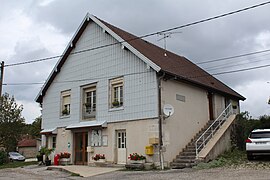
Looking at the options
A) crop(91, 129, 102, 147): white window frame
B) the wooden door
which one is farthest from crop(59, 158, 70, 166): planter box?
the wooden door

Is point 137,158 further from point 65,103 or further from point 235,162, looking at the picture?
point 65,103

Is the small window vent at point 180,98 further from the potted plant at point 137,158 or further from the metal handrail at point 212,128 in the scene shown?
the potted plant at point 137,158

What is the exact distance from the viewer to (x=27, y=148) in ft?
183

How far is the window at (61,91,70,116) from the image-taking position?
23200 millimetres

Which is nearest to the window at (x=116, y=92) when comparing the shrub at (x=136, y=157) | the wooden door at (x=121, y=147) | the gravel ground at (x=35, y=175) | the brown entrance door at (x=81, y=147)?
the wooden door at (x=121, y=147)

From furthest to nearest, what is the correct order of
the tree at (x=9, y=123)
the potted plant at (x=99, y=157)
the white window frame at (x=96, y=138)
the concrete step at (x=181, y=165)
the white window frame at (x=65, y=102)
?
the tree at (x=9, y=123), the white window frame at (x=65, y=102), the white window frame at (x=96, y=138), the potted plant at (x=99, y=157), the concrete step at (x=181, y=165)

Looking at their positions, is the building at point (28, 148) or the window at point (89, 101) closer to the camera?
the window at point (89, 101)

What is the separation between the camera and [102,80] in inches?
813

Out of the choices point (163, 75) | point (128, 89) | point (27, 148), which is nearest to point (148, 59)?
point (163, 75)

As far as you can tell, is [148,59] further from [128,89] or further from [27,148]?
[27,148]

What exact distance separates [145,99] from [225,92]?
8.15m

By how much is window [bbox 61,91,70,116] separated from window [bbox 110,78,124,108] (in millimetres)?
4648

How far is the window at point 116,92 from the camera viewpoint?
63.6 ft

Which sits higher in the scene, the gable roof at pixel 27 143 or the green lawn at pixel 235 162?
the gable roof at pixel 27 143
